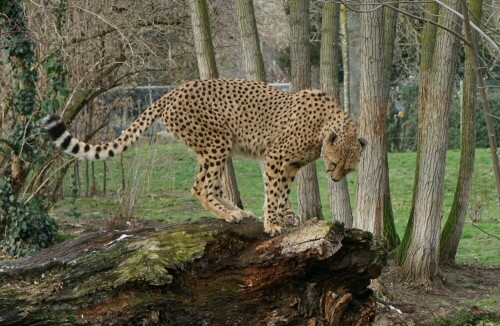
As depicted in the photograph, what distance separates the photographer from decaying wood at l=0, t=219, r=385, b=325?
5.08 meters

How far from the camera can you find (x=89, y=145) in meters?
6.24

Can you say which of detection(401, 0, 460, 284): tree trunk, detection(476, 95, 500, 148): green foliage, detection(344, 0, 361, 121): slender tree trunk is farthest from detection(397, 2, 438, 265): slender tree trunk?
detection(476, 95, 500, 148): green foliage

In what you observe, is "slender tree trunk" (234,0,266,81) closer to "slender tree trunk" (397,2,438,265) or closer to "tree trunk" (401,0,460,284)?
"slender tree trunk" (397,2,438,265)

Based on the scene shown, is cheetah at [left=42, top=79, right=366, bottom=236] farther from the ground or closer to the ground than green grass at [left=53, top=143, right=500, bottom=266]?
farther from the ground

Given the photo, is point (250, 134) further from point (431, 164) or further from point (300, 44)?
point (300, 44)

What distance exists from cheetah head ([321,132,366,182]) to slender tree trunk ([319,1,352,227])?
2.52 m

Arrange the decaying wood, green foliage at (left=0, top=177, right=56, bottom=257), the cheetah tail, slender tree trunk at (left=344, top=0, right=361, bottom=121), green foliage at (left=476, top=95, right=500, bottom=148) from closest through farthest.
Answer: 1. the decaying wood
2. the cheetah tail
3. green foliage at (left=0, top=177, right=56, bottom=257)
4. slender tree trunk at (left=344, top=0, right=361, bottom=121)
5. green foliage at (left=476, top=95, right=500, bottom=148)

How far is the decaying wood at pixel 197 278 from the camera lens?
508 centimetres

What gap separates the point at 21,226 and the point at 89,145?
166 inches

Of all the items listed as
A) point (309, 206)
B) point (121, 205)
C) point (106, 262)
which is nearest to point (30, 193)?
point (121, 205)

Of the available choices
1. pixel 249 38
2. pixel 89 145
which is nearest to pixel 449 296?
pixel 249 38

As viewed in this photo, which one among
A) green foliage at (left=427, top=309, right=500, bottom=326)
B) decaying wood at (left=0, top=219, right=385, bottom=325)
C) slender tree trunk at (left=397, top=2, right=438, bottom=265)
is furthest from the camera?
slender tree trunk at (left=397, top=2, right=438, bottom=265)

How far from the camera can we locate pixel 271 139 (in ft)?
22.0

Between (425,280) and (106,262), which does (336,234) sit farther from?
(425,280)
